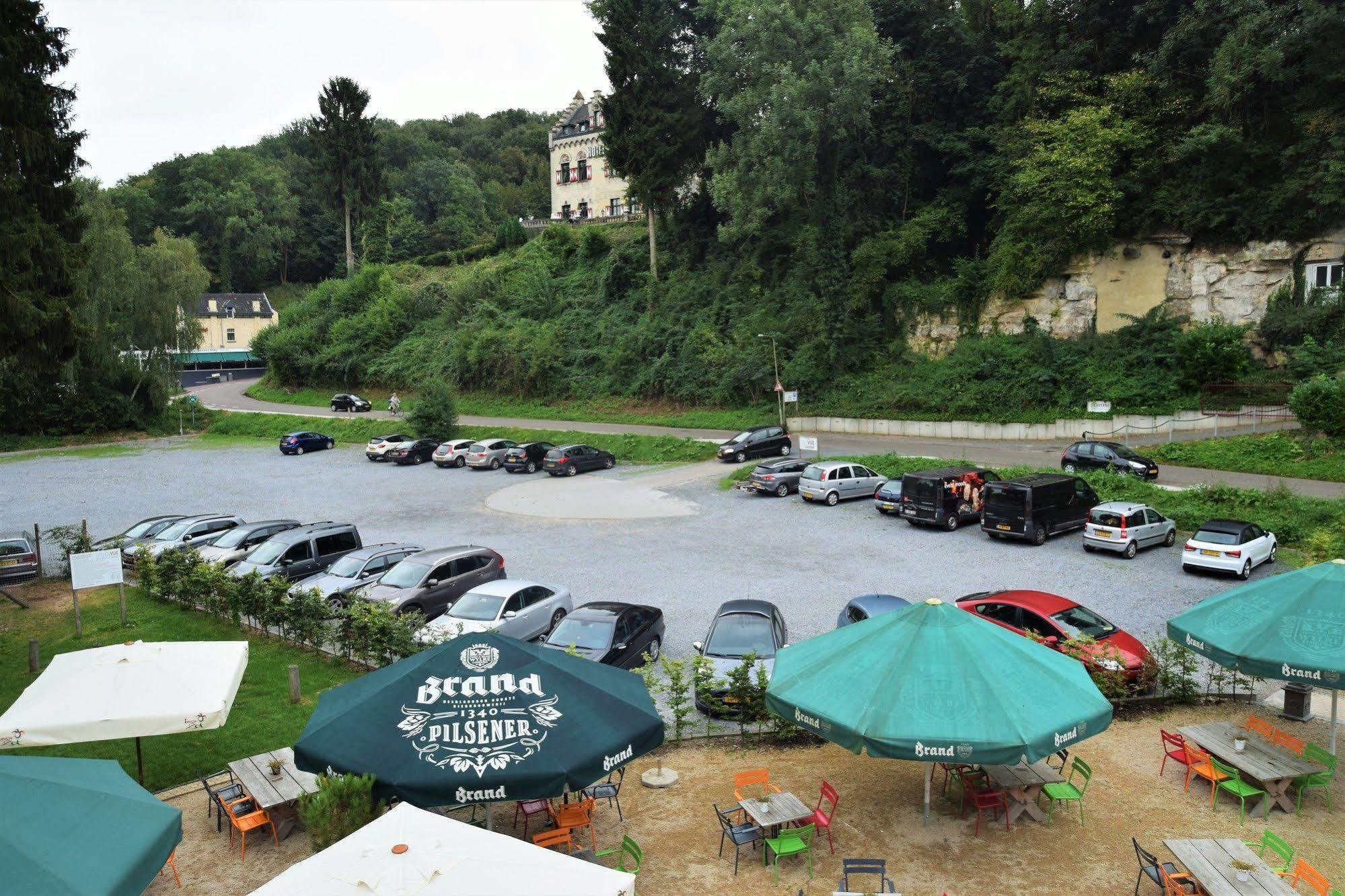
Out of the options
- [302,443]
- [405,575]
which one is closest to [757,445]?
[405,575]

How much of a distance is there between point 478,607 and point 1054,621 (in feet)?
31.8

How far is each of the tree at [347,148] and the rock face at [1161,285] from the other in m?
53.7

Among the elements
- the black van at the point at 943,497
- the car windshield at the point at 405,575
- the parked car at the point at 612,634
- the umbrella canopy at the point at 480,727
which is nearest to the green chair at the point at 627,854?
the umbrella canopy at the point at 480,727

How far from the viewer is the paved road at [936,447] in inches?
1079

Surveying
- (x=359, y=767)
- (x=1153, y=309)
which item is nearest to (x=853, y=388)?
(x=1153, y=309)

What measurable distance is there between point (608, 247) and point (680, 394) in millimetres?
20354

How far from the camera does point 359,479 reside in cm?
3647

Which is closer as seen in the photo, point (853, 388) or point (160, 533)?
point (160, 533)

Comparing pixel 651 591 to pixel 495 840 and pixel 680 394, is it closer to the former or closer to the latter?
pixel 495 840

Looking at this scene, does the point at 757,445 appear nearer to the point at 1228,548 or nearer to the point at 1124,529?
the point at 1124,529

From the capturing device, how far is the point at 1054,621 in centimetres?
1382

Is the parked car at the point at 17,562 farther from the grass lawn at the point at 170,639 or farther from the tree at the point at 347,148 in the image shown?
the tree at the point at 347,148

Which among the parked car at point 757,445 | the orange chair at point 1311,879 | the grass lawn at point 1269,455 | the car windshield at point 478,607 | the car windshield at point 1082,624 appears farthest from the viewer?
the parked car at point 757,445

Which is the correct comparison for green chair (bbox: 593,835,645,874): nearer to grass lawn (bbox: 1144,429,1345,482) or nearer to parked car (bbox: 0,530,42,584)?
parked car (bbox: 0,530,42,584)
